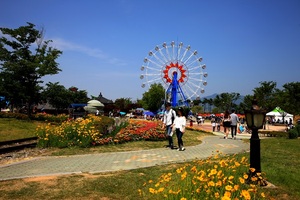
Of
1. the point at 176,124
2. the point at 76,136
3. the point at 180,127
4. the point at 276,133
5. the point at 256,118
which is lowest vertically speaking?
the point at 76,136

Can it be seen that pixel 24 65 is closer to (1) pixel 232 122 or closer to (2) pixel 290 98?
(1) pixel 232 122

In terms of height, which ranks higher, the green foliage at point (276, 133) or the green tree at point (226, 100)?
the green tree at point (226, 100)

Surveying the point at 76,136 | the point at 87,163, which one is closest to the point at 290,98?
the point at 76,136

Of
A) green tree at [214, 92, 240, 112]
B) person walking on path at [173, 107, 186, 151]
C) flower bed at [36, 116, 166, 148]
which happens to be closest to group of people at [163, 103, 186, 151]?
person walking on path at [173, 107, 186, 151]

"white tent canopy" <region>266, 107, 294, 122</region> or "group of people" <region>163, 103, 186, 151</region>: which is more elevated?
"white tent canopy" <region>266, 107, 294, 122</region>

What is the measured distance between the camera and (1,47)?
2570cm

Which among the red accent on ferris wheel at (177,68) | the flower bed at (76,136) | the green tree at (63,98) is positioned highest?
the red accent on ferris wheel at (177,68)

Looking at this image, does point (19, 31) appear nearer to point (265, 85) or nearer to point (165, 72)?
point (165, 72)

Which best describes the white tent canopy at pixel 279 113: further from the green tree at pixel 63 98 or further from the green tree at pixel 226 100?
the green tree at pixel 226 100

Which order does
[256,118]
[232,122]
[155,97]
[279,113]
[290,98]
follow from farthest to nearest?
1. [155,97]
2. [279,113]
3. [290,98]
4. [232,122]
5. [256,118]

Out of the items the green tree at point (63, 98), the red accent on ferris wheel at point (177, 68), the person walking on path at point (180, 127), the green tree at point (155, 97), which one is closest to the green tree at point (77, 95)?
the green tree at point (63, 98)

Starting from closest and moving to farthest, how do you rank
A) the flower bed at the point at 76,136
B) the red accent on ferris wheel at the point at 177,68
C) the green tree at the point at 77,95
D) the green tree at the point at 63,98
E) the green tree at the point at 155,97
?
the flower bed at the point at 76,136 → the red accent on ferris wheel at the point at 177,68 → the green tree at the point at 63,98 → the green tree at the point at 77,95 → the green tree at the point at 155,97

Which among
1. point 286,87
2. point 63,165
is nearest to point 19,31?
point 63,165

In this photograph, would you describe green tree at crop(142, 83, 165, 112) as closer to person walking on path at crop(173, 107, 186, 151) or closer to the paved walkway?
person walking on path at crop(173, 107, 186, 151)
